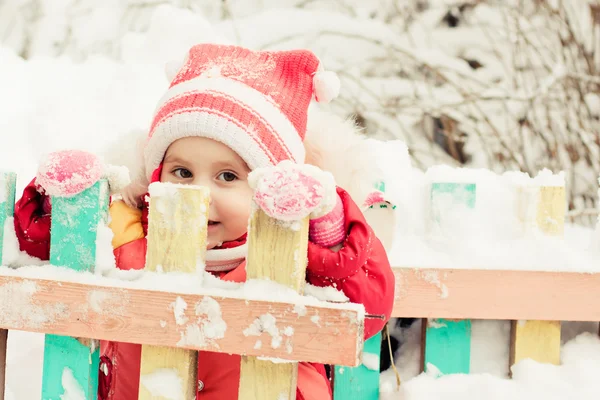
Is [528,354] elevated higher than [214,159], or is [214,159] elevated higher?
[214,159]

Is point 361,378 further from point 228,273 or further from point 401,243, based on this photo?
point 228,273

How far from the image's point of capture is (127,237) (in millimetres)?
1436

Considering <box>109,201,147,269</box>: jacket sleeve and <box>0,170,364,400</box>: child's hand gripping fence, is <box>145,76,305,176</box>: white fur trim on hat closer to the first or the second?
<box>109,201,147,269</box>: jacket sleeve

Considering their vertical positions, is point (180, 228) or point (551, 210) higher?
point (551, 210)

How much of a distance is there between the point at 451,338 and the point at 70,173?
45.6 inches

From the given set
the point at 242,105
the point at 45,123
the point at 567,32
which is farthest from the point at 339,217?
the point at 567,32

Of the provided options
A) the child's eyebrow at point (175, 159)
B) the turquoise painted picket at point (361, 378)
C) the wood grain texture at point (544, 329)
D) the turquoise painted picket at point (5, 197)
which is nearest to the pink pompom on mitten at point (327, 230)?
the child's eyebrow at point (175, 159)

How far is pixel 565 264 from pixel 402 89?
1.74m

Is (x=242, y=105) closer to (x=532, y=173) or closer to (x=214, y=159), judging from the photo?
(x=214, y=159)

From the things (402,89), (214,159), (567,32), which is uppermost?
(567,32)

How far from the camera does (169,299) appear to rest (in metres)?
1.00

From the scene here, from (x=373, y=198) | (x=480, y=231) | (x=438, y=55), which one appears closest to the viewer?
(x=373, y=198)

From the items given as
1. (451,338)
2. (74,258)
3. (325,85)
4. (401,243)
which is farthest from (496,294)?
(74,258)

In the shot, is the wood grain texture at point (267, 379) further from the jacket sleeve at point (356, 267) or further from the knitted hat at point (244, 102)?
the knitted hat at point (244, 102)
